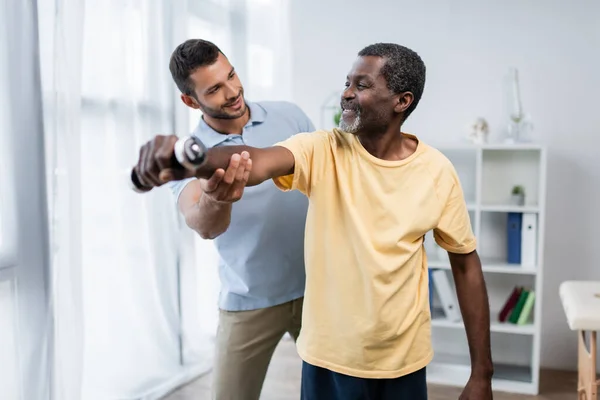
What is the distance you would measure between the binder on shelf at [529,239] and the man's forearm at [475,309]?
5.55 feet

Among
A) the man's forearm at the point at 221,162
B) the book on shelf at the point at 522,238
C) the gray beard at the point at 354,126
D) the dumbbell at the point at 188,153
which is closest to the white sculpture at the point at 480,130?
the book on shelf at the point at 522,238

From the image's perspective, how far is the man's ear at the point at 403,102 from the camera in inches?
49.3

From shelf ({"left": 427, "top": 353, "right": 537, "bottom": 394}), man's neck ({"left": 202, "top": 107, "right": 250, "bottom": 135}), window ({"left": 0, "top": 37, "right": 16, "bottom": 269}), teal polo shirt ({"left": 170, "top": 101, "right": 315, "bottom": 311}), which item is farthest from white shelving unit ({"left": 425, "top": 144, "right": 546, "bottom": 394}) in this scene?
window ({"left": 0, "top": 37, "right": 16, "bottom": 269})

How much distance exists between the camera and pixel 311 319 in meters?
1.24

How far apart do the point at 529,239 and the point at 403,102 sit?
77.1 inches

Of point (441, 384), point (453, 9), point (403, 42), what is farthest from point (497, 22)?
point (441, 384)

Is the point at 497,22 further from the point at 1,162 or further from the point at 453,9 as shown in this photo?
the point at 1,162

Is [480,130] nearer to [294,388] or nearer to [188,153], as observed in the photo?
[294,388]

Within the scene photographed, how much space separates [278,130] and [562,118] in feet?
6.79

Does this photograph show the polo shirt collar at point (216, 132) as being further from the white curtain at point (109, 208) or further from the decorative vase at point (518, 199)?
the decorative vase at point (518, 199)

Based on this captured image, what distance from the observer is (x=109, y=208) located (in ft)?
7.79

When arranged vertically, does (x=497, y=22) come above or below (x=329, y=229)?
above

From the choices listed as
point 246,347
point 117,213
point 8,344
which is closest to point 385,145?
point 246,347

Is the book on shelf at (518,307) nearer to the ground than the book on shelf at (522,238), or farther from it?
nearer to the ground
